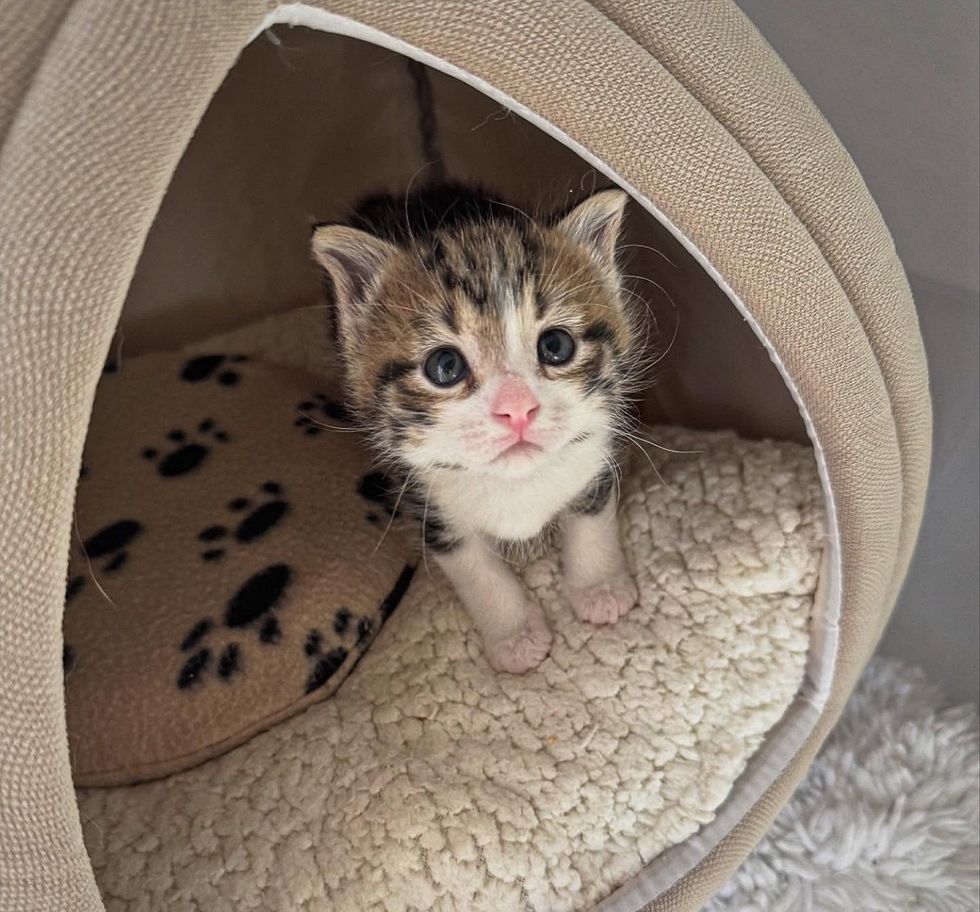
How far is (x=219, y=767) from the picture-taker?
4.07 ft

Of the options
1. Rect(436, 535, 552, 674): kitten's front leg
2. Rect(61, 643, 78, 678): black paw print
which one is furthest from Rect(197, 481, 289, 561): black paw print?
Rect(436, 535, 552, 674): kitten's front leg

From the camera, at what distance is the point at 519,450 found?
40.3 inches

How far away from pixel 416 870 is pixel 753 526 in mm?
643

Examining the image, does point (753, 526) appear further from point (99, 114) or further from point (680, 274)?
point (99, 114)

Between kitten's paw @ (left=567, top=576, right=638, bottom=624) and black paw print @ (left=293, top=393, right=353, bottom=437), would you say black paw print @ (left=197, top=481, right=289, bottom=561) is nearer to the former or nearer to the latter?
black paw print @ (left=293, top=393, right=353, bottom=437)

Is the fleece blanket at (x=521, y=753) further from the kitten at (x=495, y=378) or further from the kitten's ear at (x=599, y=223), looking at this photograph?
the kitten's ear at (x=599, y=223)

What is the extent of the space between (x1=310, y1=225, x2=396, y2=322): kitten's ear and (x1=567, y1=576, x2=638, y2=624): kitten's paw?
53 cm

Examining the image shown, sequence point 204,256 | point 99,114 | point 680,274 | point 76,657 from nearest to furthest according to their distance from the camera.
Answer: point 99,114 → point 76,657 → point 680,274 → point 204,256

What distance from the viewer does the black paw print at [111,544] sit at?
4.73 feet

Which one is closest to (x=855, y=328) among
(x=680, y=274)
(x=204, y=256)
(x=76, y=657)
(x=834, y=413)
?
(x=834, y=413)

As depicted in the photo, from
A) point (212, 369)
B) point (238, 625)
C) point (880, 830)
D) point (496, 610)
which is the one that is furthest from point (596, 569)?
point (212, 369)

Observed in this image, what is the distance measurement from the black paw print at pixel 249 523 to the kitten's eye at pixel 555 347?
0.63 metres

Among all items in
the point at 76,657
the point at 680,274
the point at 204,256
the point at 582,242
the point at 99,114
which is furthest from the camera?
the point at 204,256

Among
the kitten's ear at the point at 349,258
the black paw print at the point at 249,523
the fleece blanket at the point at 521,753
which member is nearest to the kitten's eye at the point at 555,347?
the kitten's ear at the point at 349,258
